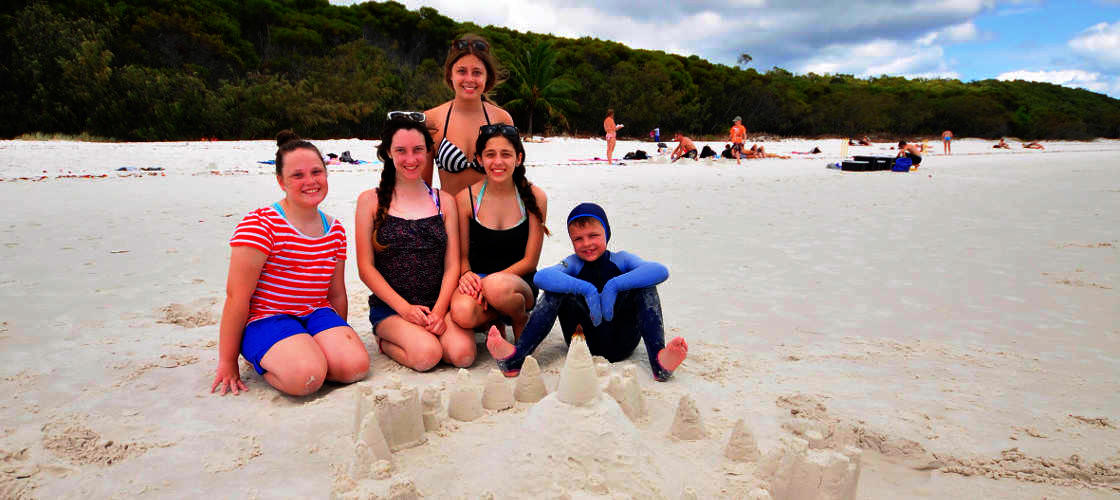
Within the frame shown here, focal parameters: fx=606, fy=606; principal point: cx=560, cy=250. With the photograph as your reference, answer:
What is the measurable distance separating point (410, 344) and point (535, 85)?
28.8 m

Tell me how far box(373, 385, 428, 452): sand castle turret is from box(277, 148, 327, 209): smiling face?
1224 millimetres

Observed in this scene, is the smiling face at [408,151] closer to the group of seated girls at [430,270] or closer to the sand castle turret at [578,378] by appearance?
the group of seated girls at [430,270]

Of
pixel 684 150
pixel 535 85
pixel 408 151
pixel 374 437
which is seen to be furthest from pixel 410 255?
pixel 535 85

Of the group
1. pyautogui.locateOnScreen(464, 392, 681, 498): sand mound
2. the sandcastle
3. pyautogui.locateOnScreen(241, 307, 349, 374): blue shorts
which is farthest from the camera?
pyautogui.locateOnScreen(241, 307, 349, 374): blue shorts

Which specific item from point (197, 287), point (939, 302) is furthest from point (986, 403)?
point (197, 287)

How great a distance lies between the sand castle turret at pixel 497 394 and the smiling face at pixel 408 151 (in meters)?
1.36

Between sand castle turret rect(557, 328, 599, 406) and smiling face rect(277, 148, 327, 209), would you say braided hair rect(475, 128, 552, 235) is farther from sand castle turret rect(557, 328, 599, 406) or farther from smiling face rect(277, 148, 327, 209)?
sand castle turret rect(557, 328, 599, 406)

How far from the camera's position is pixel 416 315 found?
3393mm

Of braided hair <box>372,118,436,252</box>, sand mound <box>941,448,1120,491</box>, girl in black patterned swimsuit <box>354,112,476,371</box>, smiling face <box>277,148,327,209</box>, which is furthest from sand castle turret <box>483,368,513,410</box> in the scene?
sand mound <box>941,448,1120,491</box>

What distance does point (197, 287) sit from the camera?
4.82 meters

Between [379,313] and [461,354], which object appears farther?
[379,313]

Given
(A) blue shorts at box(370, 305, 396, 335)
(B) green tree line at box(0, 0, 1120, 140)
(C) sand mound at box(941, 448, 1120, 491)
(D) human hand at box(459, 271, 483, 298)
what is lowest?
(C) sand mound at box(941, 448, 1120, 491)

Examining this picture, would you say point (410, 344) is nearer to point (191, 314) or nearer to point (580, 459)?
point (580, 459)

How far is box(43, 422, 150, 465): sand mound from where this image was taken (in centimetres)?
234
